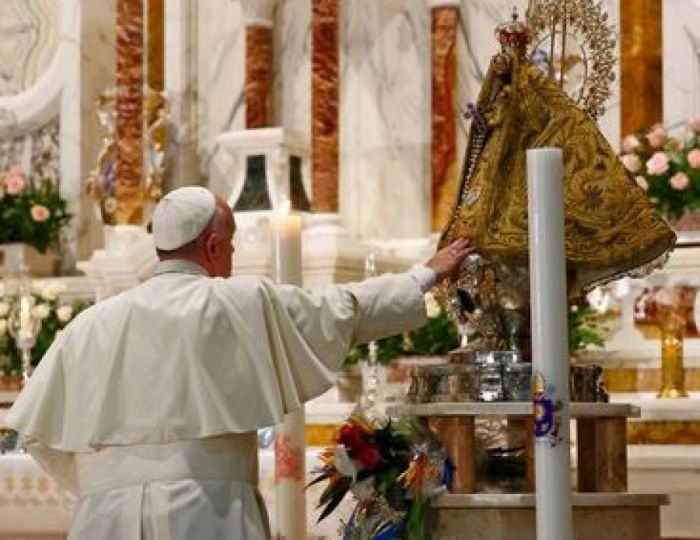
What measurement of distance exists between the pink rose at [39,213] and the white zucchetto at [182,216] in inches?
265

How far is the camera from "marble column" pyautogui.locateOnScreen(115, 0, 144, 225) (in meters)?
11.1

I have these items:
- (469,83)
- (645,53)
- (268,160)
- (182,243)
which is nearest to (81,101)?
(268,160)

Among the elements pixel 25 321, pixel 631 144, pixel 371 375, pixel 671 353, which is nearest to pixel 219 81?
pixel 25 321

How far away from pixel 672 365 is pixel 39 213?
4947 millimetres

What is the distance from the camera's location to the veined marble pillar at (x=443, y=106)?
34.0 ft

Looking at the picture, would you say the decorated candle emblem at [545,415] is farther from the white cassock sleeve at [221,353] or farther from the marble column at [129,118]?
the marble column at [129,118]

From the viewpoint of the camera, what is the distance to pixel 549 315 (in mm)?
4039

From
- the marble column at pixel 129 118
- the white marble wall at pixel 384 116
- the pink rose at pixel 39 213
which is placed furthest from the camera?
the pink rose at pixel 39 213

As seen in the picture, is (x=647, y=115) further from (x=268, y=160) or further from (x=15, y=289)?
(x=15, y=289)

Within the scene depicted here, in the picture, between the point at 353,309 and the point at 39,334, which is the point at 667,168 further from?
the point at 353,309

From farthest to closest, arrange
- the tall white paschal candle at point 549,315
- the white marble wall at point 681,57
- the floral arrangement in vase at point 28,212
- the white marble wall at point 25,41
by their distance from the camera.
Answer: the white marble wall at point 25,41 → the floral arrangement in vase at point 28,212 → the white marble wall at point 681,57 → the tall white paschal candle at point 549,315

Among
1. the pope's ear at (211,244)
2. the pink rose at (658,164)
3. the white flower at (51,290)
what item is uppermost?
the pink rose at (658,164)

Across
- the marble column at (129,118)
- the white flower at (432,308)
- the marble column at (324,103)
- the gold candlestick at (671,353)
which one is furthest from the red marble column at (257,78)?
the gold candlestick at (671,353)

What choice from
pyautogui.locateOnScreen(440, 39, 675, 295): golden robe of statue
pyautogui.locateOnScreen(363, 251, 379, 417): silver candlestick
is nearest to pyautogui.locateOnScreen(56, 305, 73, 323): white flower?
pyautogui.locateOnScreen(363, 251, 379, 417): silver candlestick
